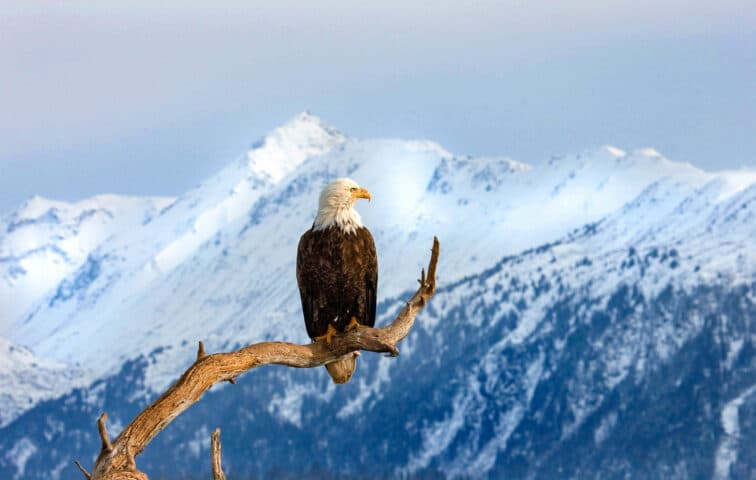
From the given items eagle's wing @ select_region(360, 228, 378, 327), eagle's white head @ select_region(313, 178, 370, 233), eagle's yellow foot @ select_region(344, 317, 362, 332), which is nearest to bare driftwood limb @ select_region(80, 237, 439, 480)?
eagle's yellow foot @ select_region(344, 317, 362, 332)

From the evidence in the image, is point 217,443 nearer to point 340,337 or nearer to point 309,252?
point 340,337

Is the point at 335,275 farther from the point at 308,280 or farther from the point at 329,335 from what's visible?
the point at 329,335

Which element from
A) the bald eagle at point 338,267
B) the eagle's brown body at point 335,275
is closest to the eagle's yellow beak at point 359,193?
the bald eagle at point 338,267

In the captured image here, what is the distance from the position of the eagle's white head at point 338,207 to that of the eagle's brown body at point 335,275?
3.8 inches

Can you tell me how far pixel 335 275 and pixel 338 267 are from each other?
15 cm

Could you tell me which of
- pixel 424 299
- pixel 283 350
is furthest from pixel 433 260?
pixel 283 350

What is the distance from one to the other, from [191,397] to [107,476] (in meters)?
1.82

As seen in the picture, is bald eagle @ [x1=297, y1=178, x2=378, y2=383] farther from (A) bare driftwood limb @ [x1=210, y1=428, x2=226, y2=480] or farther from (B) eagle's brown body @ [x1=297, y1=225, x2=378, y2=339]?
(A) bare driftwood limb @ [x1=210, y1=428, x2=226, y2=480]

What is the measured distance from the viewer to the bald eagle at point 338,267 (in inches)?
961

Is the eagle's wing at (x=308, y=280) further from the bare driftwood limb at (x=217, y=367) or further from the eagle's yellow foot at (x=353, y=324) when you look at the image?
the bare driftwood limb at (x=217, y=367)

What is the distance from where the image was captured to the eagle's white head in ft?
80.0

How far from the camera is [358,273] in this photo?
997 inches

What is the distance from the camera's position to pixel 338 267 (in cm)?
2509

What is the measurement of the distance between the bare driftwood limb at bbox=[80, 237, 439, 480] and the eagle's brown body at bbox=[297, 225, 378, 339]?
2028 mm
